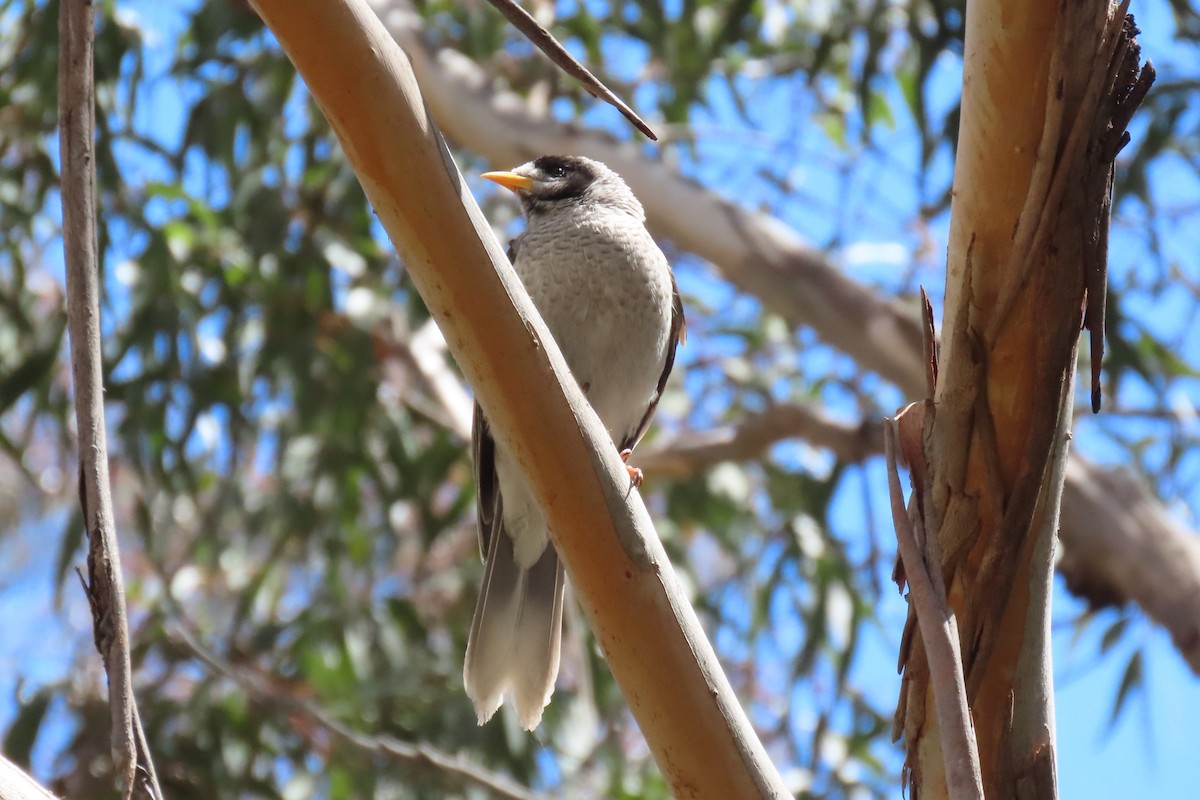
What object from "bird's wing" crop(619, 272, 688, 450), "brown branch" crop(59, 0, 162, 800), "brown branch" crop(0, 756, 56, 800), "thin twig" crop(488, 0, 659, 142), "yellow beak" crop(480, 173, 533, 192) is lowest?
"brown branch" crop(0, 756, 56, 800)

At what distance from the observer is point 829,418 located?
3967mm

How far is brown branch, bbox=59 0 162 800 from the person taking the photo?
1.25 m

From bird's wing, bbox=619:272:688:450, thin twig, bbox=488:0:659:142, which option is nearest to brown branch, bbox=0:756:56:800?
thin twig, bbox=488:0:659:142

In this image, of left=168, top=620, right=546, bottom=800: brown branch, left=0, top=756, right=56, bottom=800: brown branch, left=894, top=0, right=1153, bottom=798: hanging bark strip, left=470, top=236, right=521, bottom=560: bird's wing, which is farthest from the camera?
left=470, top=236, right=521, bottom=560: bird's wing

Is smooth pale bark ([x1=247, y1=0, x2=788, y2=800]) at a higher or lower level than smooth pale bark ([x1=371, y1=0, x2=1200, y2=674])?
lower

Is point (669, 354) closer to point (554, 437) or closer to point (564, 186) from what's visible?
point (564, 186)

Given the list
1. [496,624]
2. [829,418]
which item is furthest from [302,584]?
[496,624]

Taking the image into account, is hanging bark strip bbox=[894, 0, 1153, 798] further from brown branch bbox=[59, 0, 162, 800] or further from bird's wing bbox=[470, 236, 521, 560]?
bird's wing bbox=[470, 236, 521, 560]

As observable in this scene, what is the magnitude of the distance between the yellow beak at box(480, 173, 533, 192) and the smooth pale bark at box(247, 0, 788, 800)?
1955 millimetres

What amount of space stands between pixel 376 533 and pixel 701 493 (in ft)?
3.86

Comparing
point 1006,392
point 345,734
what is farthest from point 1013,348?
point 345,734

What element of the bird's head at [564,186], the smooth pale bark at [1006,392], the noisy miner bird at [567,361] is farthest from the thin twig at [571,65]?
the bird's head at [564,186]

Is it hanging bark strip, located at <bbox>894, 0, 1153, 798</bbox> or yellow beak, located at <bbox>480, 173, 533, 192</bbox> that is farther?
yellow beak, located at <bbox>480, 173, 533, 192</bbox>

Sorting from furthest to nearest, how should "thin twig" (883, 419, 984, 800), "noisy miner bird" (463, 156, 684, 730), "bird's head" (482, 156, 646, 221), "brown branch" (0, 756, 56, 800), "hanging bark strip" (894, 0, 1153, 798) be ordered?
1. "bird's head" (482, 156, 646, 221)
2. "noisy miner bird" (463, 156, 684, 730)
3. "hanging bark strip" (894, 0, 1153, 798)
4. "thin twig" (883, 419, 984, 800)
5. "brown branch" (0, 756, 56, 800)
